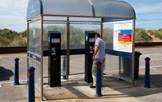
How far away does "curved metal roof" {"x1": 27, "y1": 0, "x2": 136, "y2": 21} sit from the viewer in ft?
37.0

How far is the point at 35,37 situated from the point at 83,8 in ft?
6.10

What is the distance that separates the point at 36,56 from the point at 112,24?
12.7 ft

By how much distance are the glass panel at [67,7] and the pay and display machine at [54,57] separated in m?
1.07

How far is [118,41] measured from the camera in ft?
45.0

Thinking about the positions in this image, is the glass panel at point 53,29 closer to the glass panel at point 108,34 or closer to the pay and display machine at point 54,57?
the pay and display machine at point 54,57

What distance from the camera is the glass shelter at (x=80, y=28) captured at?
449 inches

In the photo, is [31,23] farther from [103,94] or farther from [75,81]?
[103,94]

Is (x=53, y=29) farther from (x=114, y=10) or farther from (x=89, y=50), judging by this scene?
(x=114, y=10)

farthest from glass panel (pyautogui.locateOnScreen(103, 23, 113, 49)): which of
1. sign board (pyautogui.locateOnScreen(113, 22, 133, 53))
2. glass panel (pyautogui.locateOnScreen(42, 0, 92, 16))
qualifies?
glass panel (pyautogui.locateOnScreen(42, 0, 92, 16))

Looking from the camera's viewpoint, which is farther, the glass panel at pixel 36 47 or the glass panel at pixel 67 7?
the glass panel at pixel 36 47

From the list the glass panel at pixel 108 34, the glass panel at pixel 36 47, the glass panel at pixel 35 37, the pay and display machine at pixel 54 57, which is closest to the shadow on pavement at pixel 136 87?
the glass panel at pixel 108 34

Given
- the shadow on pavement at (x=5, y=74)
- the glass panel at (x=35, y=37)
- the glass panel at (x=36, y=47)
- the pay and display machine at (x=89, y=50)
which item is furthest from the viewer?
the shadow on pavement at (x=5, y=74)

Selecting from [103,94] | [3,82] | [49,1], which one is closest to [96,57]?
[103,94]

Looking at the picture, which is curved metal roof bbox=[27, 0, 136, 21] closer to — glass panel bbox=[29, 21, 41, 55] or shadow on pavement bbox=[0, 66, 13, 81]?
glass panel bbox=[29, 21, 41, 55]
